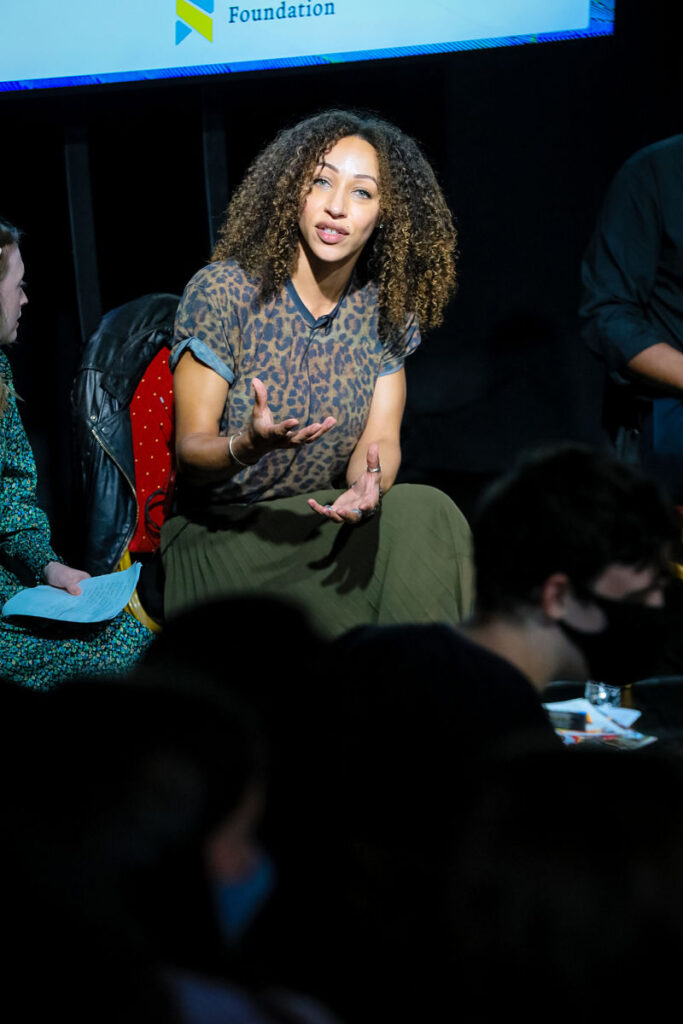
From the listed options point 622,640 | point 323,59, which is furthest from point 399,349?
point 622,640

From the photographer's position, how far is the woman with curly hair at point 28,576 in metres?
2.31

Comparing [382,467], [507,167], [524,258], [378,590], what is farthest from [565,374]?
[378,590]

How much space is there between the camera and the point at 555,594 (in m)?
→ 1.42

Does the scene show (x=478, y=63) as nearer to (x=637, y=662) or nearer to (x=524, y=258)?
(x=524, y=258)

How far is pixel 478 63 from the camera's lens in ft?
13.7

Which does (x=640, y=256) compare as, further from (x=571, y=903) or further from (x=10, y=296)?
(x=571, y=903)

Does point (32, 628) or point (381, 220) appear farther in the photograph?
point (381, 220)

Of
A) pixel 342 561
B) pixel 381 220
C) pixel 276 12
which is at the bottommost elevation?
pixel 342 561

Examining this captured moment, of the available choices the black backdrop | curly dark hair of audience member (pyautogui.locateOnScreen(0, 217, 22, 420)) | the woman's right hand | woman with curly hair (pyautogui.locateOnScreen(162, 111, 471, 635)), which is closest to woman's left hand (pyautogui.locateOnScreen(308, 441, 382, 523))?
woman with curly hair (pyautogui.locateOnScreen(162, 111, 471, 635))

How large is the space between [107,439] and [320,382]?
0.49 metres

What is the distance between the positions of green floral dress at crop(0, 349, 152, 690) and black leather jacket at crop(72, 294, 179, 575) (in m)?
0.12

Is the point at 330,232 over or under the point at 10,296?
over

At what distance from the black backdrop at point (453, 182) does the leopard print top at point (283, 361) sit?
1.53 m

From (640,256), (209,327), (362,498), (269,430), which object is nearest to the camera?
(269,430)
